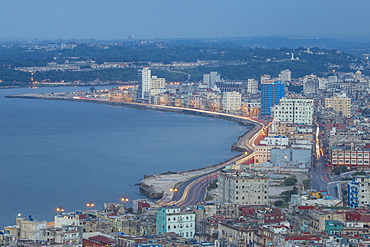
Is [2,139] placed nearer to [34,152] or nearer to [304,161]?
[34,152]

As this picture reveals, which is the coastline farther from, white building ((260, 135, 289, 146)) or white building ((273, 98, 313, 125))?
white building ((273, 98, 313, 125))

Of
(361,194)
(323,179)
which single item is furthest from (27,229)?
(323,179)

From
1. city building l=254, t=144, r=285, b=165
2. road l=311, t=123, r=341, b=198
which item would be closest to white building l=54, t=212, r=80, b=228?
road l=311, t=123, r=341, b=198

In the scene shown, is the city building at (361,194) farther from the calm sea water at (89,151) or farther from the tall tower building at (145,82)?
the tall tower building at (145,82)

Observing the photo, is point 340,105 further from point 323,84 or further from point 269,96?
point 323,84

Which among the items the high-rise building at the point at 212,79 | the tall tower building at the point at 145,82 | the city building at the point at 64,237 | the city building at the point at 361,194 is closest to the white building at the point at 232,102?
the tall tower building at the point at 145,82
